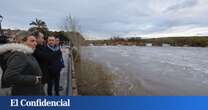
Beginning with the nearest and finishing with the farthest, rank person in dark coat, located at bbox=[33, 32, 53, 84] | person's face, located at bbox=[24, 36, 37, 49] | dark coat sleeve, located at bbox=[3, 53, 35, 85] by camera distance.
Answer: dark coat sleeve, located at bbox=[3, 53, 35, 85]
person's face, located at bbox=[24, 36, 37, 49]
person in dark coat, located at bbox=[33, 32, 53, 84]

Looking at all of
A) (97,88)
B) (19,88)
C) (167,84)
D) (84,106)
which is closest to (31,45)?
(19,88)

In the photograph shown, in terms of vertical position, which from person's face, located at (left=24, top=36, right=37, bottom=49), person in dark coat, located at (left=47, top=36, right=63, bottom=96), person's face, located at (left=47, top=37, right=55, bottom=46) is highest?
person's face, located at (left=24, top=36, right=37, bottom=49)

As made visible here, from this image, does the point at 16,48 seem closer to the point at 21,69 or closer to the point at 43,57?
the point at 21,69

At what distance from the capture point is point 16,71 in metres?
3.98

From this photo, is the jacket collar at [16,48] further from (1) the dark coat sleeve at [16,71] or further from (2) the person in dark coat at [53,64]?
(2) the person in dark coat at [53,64]

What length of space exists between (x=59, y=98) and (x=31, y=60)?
70 cm

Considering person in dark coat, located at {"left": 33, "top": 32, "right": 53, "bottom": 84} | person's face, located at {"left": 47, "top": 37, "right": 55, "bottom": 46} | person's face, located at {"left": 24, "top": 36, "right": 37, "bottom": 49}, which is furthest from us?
person's face, located at {"left": 47, "top": 37, "right": 55, "bottom": 46}

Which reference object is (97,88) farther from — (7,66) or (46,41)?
(7,66)

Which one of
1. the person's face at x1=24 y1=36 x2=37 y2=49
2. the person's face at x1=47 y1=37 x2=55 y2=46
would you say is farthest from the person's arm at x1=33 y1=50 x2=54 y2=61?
the person's face at x1=24 y1=36 x2=37 y2=49

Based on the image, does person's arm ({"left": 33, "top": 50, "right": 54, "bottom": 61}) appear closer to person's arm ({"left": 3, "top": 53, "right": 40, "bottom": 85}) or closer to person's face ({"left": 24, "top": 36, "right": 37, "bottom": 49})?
person's face ({"left": 24, "top": 36, "right": 37, "bottom": 49})

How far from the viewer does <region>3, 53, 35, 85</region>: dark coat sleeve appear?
3990 mm

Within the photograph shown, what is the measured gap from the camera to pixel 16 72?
3.98 metres

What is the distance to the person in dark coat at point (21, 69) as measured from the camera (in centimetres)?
400

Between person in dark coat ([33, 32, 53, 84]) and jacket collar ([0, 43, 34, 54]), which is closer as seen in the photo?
jacket collar ([0, 43, 34, 54])
